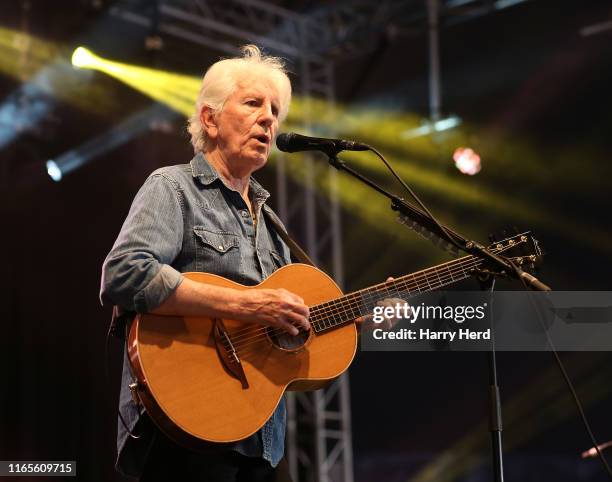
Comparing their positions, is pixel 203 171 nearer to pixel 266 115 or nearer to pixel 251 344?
pixel 266 115

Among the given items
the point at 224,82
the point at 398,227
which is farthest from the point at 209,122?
the point at 398,227

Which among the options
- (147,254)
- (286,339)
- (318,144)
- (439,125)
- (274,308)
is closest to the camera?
(147,254)

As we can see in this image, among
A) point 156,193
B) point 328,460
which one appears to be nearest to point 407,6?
point 328,460

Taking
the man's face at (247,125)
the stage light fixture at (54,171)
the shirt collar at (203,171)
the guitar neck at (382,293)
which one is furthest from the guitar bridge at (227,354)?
the stage light fixture at (54,171)

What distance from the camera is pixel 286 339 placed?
270cm

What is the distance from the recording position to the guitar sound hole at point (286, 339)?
267cm

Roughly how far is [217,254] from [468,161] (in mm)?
5015

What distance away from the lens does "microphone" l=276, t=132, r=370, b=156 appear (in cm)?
281

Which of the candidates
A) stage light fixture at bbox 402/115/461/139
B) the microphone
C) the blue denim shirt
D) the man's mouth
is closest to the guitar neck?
the blue denim shirt

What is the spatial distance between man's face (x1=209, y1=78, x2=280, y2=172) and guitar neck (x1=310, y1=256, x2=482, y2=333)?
0.57m

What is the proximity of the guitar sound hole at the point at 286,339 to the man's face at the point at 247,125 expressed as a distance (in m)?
0.60

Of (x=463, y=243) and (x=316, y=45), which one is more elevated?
(x=316, y=45)

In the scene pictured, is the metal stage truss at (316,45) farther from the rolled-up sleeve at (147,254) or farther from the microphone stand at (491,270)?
the rolled-up sleeve at (147,254)

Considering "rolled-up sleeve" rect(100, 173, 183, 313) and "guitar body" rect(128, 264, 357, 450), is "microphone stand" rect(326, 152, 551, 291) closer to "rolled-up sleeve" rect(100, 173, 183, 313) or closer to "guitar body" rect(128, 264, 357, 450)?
"guitar body" rect(128, 264, 357, 450)
